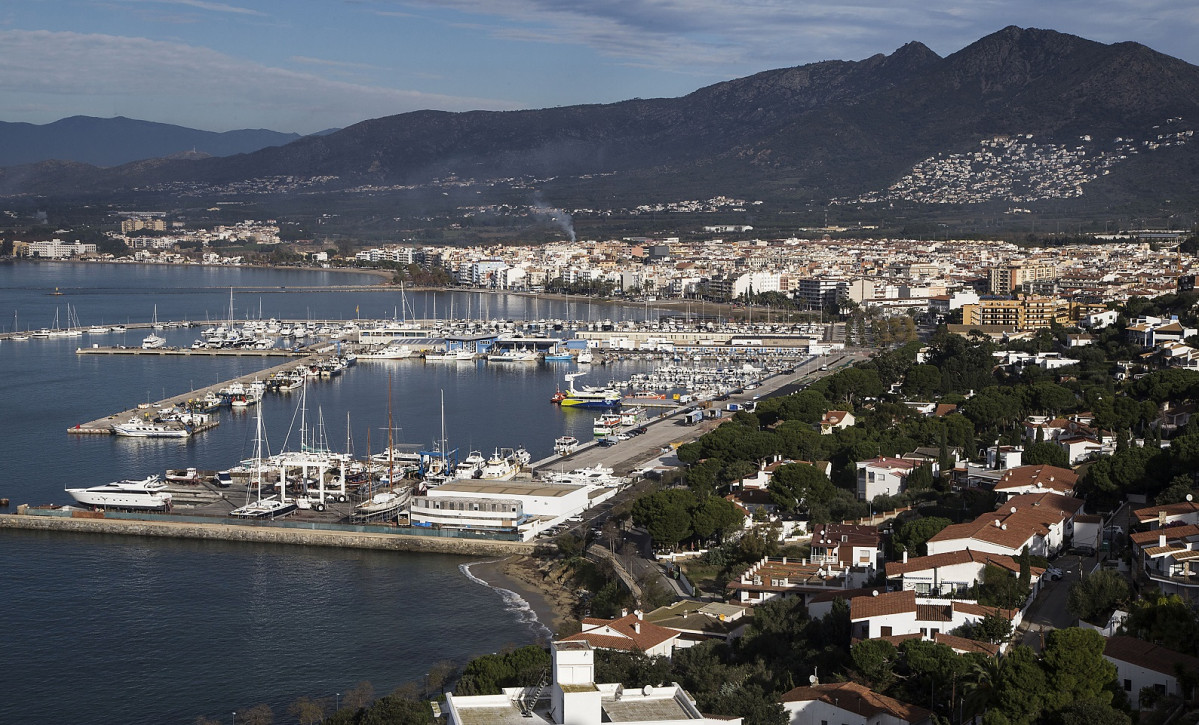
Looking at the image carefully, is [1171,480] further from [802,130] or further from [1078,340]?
[802,130]

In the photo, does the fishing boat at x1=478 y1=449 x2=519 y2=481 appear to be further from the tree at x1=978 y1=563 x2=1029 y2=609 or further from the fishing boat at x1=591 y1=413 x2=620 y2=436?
the tree at x1=978 y1=563 x2=1029 y2=609

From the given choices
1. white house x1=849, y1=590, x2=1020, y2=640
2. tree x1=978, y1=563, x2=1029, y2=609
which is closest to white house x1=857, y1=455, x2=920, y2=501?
tree x1=978, y1=563, x2=1029, y2=609

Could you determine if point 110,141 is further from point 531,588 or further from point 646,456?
point 531,588

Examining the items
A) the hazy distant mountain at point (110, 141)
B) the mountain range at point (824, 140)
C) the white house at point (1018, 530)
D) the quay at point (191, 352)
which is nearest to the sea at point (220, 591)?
the white house at point (1018, 530)

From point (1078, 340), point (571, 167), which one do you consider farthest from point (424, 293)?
point (571, 167)

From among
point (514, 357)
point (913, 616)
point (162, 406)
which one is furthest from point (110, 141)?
point (913, 616)

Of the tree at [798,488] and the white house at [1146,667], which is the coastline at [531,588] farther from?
the white house at [1146,667]
